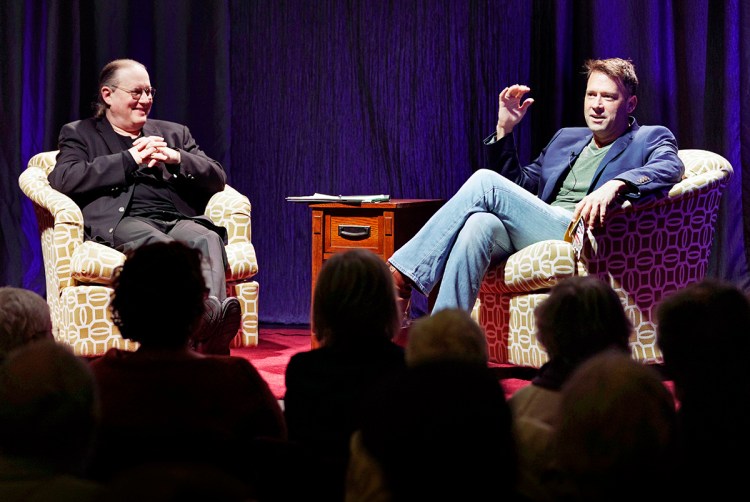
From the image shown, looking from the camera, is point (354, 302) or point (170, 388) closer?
point (170, 388)

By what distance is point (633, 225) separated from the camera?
3443 millimetres

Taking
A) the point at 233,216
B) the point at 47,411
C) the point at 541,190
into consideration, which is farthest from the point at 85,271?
the point at 47,411

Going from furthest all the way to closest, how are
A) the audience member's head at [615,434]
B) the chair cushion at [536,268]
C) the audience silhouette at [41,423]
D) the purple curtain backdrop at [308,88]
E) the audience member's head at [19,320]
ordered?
the purple curtain backdrop at [308,88] < the chair cushion at [536,268] < the audience member's head at [19,320] < the audience silhouette at [41,423] < the audience member's head at [615,434]

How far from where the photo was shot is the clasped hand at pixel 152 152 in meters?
3.93

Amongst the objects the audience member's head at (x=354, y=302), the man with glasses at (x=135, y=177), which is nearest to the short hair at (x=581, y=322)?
the audience member's head at (x=354, y=302)

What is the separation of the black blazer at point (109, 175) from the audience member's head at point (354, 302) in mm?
2151

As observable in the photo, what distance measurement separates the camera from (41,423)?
4.06 feet

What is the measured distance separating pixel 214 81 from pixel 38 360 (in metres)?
3.85

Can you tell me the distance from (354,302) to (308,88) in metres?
3.24

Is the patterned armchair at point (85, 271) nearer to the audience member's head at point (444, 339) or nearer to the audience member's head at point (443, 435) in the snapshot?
the audience member's head at point (444, 339)

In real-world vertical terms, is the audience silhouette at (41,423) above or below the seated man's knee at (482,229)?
below

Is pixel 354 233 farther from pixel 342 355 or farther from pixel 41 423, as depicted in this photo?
pixel 41 423

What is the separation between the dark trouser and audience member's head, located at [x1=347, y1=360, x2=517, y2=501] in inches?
99.3

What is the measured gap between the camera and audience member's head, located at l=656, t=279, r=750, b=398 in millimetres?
1537
